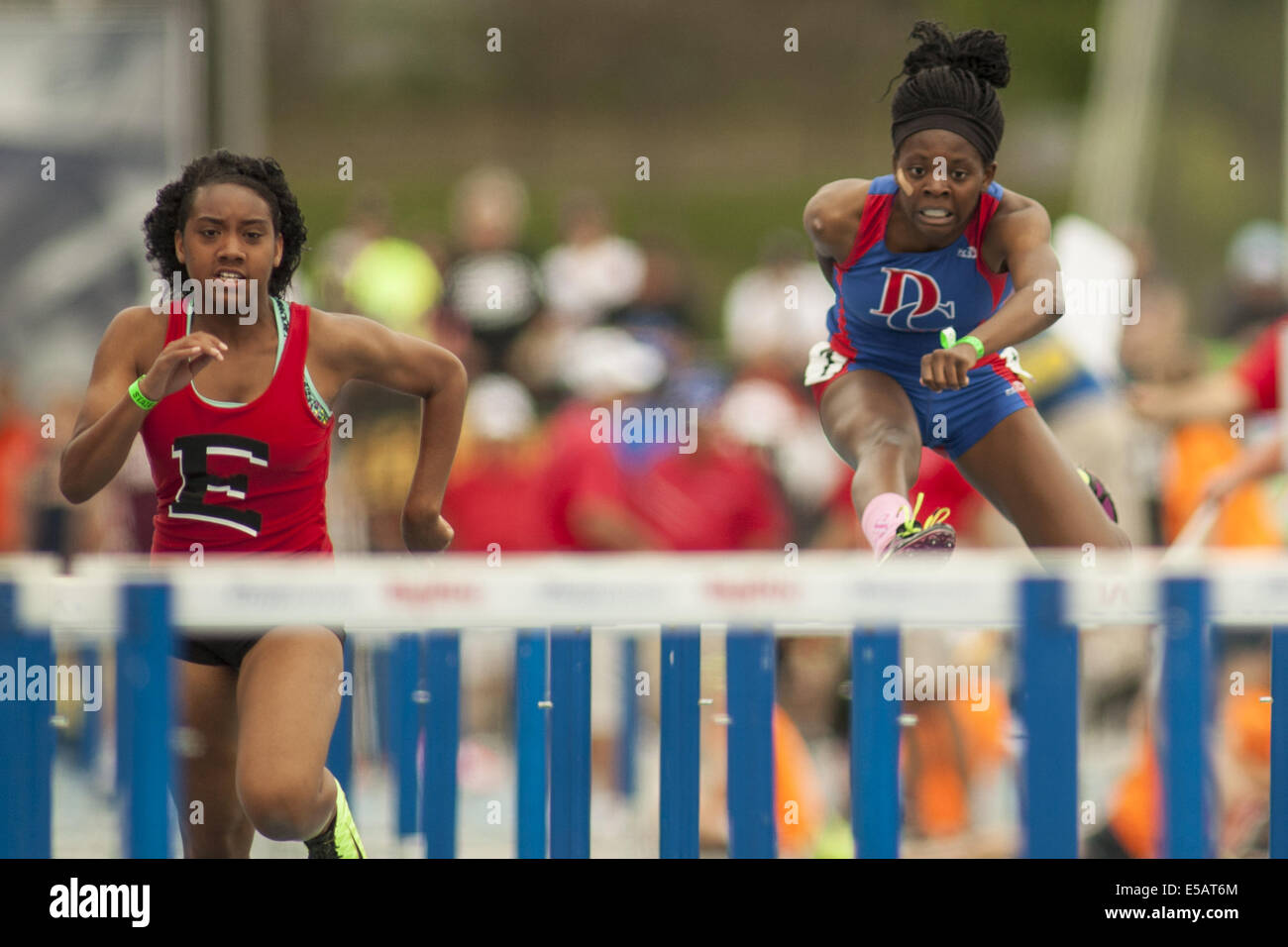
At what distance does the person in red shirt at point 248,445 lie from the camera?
4980 mm

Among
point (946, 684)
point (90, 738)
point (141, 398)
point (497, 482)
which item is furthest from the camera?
point (497, 482)

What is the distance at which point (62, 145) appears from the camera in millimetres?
9961

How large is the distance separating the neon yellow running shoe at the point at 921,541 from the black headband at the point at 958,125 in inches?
38.9

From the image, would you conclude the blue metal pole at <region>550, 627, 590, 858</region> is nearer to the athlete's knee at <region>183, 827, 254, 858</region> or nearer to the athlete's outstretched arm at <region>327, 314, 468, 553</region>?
the athlete's outstretched arm at <region>327, 314, 468, 553</region>

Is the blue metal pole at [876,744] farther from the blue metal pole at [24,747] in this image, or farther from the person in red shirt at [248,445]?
the blue metal pole at [24,747]

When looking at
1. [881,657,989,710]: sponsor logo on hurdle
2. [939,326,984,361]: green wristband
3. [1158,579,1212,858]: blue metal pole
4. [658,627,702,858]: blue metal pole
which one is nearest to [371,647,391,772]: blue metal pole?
[881,657,989,710]: sponsor logo on hurdle

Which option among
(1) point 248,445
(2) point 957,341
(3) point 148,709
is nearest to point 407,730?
(1) point 248,445

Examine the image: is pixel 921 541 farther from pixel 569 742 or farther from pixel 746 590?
pixel 569 742

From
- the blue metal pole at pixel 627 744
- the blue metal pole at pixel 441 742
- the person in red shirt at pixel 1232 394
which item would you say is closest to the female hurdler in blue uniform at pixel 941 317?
the blue metal pole at pixel 441 742

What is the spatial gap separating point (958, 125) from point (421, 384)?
1.63 m

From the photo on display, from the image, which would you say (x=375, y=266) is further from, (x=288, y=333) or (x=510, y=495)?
(x=288, y=333)

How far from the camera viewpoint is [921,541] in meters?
5.11

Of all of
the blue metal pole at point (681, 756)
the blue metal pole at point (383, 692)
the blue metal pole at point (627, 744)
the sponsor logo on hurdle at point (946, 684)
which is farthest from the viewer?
the blue metal pole at point (627, 744)
